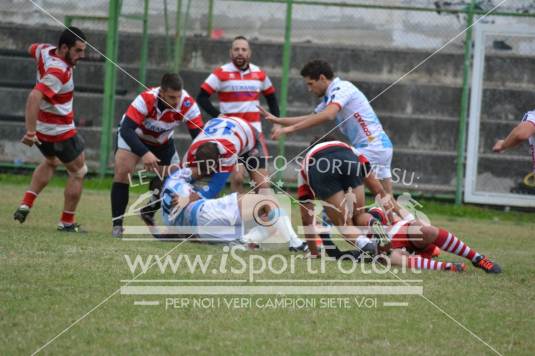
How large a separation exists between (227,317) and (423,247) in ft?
9.17

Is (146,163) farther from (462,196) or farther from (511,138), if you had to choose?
(462,196)

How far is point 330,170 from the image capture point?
7922 mm

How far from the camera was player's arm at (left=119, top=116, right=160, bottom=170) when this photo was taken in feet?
28.9

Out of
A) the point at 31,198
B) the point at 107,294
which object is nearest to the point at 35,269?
the point at 107,294

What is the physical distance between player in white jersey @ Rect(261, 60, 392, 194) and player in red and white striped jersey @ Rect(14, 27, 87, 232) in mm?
1981

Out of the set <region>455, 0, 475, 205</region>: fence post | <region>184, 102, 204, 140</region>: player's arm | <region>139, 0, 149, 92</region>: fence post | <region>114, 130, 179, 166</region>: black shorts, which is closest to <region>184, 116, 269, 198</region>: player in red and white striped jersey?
<region>184, 102, 204, 140</region>: player's arm

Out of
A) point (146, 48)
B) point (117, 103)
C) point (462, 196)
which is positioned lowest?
point (462, 196)

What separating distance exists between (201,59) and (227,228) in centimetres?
763

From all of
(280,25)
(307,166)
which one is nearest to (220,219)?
(307,166)

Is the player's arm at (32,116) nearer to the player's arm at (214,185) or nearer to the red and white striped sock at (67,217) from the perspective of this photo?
the red and white striped sock at (67,217)

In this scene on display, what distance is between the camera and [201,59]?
50.8ft

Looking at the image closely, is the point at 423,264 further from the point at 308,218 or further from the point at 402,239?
the point at 308,218

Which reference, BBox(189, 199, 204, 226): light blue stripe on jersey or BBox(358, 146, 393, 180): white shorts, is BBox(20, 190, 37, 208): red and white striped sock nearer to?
BBox(189, 199, 204, 226): light blue stripe on jersey

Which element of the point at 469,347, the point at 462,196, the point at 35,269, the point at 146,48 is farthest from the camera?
the point at 146,48
